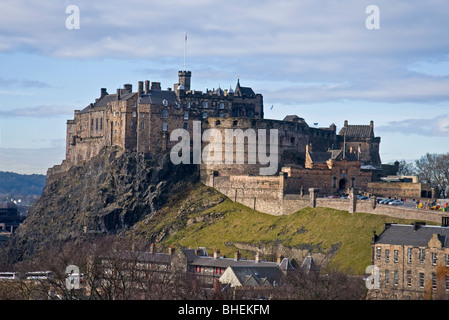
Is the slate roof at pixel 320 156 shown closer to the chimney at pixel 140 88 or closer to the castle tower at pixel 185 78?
the castle tower at pixel 185 78

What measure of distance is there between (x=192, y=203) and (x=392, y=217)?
34.4 m

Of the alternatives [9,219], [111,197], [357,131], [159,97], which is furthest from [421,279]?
[9,219]

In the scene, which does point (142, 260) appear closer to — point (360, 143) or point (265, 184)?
point (265, 184)

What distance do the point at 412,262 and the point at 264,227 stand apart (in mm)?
31837

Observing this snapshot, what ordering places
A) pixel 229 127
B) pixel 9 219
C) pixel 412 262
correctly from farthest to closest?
pixel 9 219, pixel 229 127, pixel 412 262

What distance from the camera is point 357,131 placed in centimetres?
14412

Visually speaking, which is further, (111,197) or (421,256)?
(111,197)

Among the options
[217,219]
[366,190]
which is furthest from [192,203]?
[366,190]

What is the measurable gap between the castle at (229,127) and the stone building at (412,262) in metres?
28.9

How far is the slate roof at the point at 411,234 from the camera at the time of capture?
83550 millimetres

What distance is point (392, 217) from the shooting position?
98.6 m

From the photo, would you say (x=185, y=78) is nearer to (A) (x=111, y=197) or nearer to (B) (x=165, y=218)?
(A) (x=111, y=197)

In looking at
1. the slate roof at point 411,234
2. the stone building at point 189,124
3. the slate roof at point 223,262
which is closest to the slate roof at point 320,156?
the stone building at point 189,124

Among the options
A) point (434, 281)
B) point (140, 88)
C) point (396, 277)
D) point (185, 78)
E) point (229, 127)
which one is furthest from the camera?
point (185, 78)
